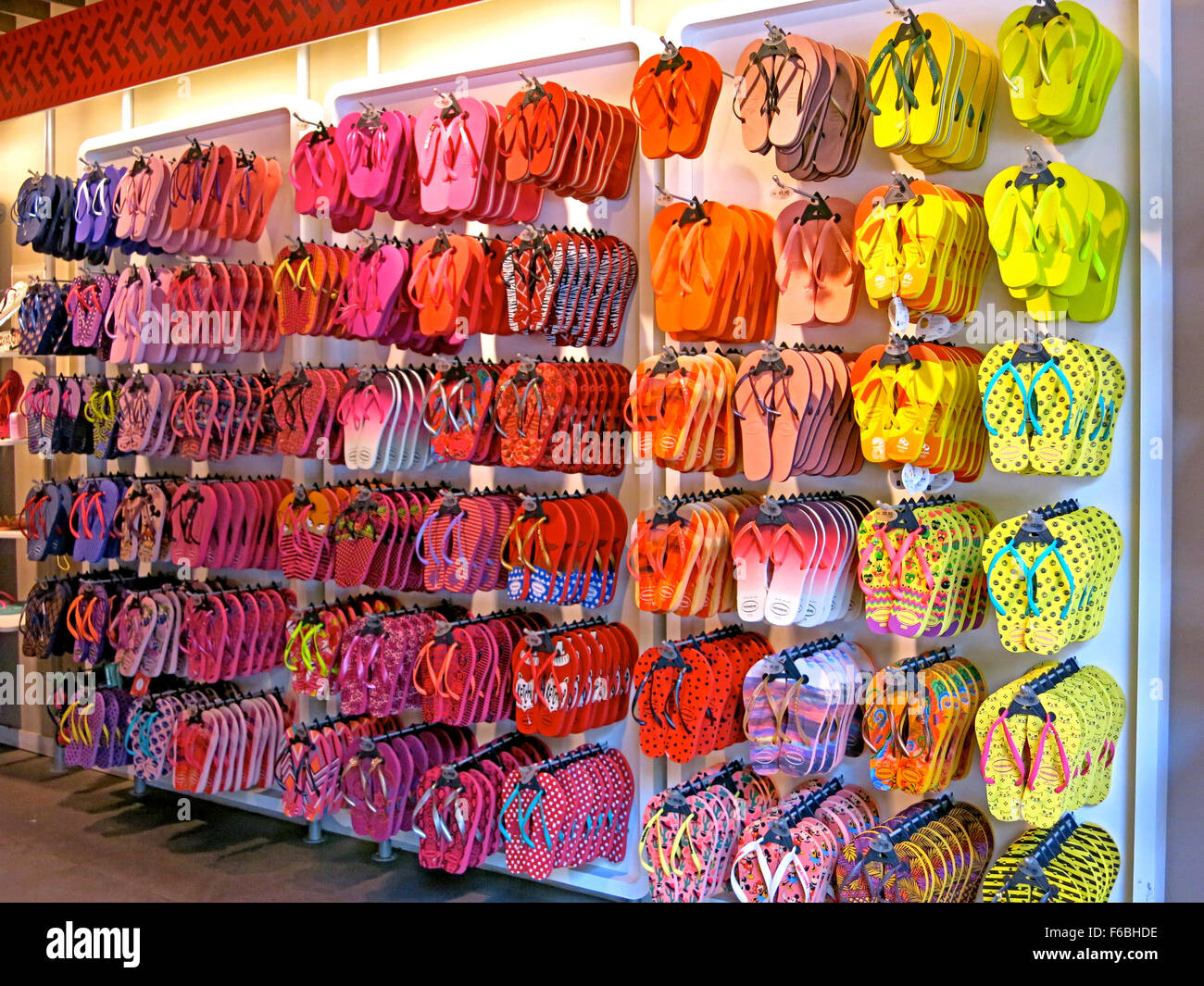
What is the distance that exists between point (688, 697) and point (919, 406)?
1.25m

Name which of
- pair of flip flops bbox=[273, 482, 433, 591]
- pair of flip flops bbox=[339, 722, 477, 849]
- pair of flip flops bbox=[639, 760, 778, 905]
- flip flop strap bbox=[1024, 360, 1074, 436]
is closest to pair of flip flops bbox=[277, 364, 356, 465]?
pair of flip flops bbox=[273, 482, 433, 591]

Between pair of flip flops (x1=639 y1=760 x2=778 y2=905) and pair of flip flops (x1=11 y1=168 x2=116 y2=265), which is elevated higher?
pair of flip flops (x1=11 y1=168 x2=116 y2=265)

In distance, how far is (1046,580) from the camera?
329 cm

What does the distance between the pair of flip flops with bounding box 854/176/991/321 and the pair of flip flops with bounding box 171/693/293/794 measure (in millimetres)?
3365

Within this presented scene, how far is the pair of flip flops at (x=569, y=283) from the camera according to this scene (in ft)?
13.9

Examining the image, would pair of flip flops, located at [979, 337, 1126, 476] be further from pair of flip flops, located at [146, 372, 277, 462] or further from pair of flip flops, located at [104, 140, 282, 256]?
pair of flip flops, located at [104, 140, 282, 256]

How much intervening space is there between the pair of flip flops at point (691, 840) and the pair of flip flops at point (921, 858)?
0.38m

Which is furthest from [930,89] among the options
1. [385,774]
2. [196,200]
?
[196,200]

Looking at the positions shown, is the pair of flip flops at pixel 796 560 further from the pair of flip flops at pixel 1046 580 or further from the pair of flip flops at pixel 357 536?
the pair of flip flops at pixel 357 536

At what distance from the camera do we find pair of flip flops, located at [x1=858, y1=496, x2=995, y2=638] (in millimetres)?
3463

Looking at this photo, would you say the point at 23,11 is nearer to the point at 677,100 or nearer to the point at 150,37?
the point at 150,37

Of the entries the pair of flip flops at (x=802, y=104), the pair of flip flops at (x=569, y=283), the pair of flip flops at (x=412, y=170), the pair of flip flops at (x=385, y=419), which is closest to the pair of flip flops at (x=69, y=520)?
the pair of flip flops at (x=385, y=419)

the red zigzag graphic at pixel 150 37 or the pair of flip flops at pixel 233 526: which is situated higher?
the red zigzag graphic at pixel 150 37

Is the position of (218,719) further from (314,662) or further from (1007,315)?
(1007,315)
